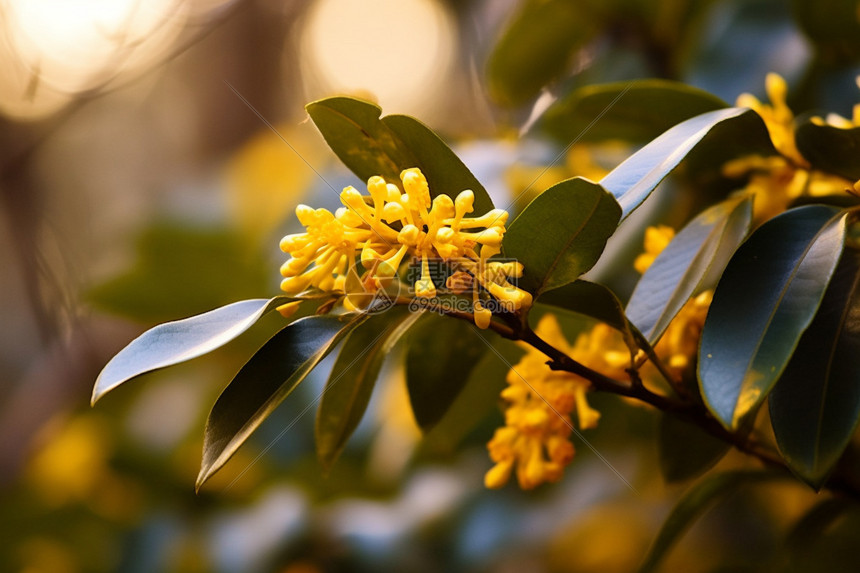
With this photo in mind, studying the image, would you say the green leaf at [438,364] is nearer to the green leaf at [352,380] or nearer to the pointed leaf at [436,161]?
the green leaf at [352,380]

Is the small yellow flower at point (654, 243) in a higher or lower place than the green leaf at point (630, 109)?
lower

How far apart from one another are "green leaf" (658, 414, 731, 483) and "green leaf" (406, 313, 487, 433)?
9.5 inches

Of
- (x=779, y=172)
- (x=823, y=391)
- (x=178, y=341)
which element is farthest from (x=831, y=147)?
(x=178, y=341)

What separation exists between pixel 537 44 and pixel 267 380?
1.04 meters

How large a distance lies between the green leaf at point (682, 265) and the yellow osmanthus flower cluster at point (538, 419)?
9 centimetres

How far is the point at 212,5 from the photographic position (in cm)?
232

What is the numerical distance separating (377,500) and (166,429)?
536mm

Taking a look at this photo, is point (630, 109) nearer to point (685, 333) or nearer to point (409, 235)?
point (685, 333)

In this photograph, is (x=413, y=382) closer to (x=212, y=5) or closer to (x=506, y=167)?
(x=506, y=167)

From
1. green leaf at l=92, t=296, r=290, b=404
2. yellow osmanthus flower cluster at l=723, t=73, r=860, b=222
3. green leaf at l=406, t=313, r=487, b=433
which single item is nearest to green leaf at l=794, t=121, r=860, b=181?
yellow osmanthus flower cluster at l=723, t=73, r=860, b=222

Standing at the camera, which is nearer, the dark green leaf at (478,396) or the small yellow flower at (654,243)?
the small yellow flower at (654,243)

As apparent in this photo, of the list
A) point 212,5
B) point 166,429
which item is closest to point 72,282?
point 166,429

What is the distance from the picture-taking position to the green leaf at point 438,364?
0.72 meters

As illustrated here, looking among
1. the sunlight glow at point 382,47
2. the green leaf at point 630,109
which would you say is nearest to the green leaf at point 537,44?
the green leaf at point 630,109
